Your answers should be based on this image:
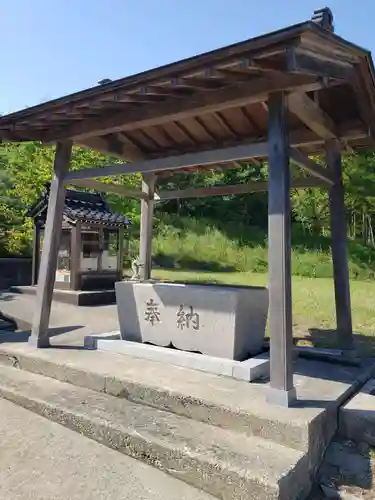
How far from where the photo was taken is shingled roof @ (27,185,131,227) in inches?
378

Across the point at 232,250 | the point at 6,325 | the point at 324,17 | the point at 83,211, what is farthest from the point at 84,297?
the point at 232,250

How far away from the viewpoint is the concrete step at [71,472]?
2.46 metres

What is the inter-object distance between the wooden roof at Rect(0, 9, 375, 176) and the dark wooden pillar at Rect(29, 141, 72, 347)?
1.03 feet

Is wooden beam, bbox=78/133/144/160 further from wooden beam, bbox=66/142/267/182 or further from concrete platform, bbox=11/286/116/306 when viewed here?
concrete platform, bbox=11/286/116/306

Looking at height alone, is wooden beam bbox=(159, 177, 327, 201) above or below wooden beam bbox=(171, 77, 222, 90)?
below

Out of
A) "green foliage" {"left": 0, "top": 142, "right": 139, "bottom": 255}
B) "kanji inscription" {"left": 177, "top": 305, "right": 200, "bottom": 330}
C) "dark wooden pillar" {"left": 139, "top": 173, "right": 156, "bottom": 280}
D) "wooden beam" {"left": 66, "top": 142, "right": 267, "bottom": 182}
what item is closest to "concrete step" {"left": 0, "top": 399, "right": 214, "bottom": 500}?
"kanji inscription" {"left": 177, "top": 305, "right": 200, "bottom": 330}

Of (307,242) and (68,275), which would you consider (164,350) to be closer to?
(68,275)

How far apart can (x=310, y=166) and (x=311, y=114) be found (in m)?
0.54

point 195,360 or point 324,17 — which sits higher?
point 324,17

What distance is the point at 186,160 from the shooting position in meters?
3.94

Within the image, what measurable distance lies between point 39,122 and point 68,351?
280 cm

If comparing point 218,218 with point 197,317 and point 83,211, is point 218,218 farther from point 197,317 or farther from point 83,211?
point 197,317

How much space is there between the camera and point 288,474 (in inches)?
91.7

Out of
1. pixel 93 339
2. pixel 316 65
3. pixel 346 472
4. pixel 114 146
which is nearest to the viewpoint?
pixel 346 472
